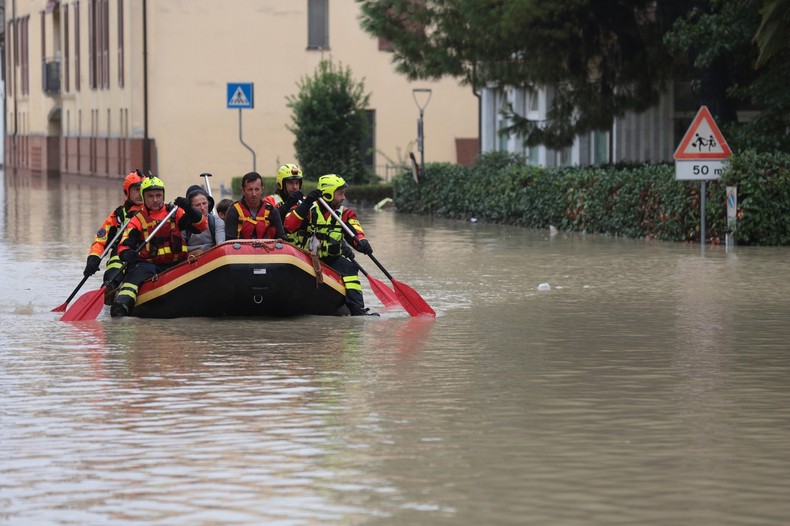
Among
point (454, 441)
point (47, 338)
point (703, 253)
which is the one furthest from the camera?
point (703, 253)

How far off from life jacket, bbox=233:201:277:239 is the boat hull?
71 centimetres

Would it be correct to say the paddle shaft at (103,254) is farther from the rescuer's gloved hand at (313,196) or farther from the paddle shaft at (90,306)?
the rescuer's gloved hand at (313,196)

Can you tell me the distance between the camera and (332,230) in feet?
56.7

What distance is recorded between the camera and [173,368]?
12719 mm

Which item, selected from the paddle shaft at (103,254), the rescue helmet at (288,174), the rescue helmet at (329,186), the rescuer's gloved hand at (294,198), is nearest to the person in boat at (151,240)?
the paddle shaft at (103,254)

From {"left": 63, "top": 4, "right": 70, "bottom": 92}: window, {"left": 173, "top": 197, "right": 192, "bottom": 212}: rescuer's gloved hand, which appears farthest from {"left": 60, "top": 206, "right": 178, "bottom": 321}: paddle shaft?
{"left": 63, "top": 4, "right": 70, "bottom": 92}: window

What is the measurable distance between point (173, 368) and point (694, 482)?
523 cm

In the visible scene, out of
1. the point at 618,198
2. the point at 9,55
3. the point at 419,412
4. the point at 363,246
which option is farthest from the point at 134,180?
the point at 9,55

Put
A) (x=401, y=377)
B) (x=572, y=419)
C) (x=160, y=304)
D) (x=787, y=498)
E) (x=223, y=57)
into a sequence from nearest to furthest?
(x=787, y=498), (x=572, y=419), (x=401, y=377), (x=160, y=304), (x=223, y=57)

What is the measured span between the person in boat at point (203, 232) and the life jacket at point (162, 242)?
0.28m

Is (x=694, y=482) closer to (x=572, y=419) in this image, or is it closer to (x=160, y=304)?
(x=572, y=419)

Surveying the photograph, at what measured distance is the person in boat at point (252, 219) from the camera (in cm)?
1692

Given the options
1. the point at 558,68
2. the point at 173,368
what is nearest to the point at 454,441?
the point at 173,368

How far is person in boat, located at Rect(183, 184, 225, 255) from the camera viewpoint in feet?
56.9
